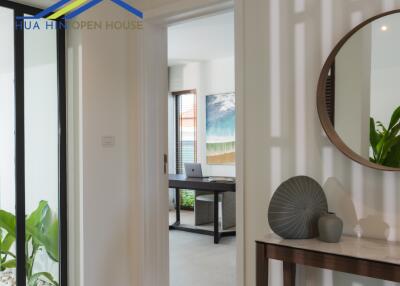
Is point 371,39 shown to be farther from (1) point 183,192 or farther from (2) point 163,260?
(1) point 183,192

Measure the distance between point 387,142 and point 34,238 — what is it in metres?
2.14

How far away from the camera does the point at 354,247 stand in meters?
1.60

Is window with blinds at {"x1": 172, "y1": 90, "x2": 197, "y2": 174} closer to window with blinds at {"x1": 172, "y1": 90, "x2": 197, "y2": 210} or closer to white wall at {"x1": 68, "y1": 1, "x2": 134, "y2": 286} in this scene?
window with blinds at {"x1": 172, "y1": 90, "x2": 197, "y2": 210}

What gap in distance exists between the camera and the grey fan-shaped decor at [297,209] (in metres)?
1.74

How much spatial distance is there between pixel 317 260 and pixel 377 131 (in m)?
0.68

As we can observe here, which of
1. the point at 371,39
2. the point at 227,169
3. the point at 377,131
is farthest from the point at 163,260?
the point at 227,169

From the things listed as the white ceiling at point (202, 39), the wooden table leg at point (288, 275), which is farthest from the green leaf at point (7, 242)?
the white ceiling at point (202, 39)

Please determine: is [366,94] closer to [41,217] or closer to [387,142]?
[387,142]

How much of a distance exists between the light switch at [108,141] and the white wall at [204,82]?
376 cm

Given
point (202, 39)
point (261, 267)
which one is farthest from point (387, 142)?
point (202, 39)

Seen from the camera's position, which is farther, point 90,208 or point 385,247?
point 90,208

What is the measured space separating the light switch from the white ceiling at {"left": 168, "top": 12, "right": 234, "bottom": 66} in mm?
1874

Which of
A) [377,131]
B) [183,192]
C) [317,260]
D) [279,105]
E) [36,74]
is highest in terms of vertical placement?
[36,74]

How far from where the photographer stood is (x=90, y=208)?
2.48 meters
